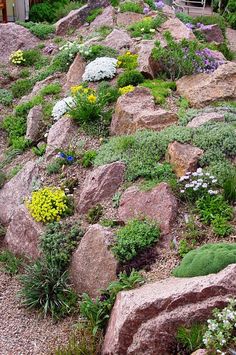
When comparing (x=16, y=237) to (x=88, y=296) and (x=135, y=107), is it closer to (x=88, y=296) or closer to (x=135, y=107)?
(x=88, y=296)

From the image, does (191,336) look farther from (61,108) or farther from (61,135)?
(61,108)

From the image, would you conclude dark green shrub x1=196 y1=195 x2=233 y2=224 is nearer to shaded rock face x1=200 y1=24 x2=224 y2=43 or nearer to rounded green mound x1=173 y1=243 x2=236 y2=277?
rounded green mound x1=173 y1=243 x2=236 y2=277

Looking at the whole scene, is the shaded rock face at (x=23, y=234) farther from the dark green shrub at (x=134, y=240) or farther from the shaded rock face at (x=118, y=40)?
the shaded rock face at (x=118, y=40)

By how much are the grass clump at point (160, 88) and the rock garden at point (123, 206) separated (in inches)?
1.3

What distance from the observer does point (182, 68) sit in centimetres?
966

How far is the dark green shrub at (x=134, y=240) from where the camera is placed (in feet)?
20.5

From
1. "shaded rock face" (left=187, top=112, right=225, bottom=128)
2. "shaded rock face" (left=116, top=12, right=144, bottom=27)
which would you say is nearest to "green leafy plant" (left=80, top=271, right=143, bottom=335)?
"shaded rock face" (left=187, top=112, right=225, bottom=128)

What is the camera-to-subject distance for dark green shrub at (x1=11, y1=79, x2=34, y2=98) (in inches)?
467

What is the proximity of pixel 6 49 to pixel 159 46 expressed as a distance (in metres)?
Answer: 4.93

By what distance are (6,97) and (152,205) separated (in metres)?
6.25

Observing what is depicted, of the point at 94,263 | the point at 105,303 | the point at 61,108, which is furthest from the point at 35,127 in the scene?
the point at 105,303

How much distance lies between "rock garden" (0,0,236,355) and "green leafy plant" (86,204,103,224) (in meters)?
0.02

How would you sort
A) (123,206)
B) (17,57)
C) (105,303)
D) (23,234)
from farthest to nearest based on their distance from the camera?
(17,57) < (23,234) < (123,206) < (105,303)

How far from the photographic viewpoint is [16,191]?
8.45 meters
